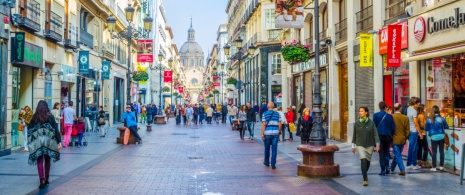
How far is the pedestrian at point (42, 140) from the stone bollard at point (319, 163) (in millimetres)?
5293

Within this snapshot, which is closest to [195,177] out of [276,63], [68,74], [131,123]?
[131,123]

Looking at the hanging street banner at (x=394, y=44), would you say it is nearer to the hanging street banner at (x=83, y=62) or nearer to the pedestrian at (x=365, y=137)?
the pedestrian at (x=365, y=137)

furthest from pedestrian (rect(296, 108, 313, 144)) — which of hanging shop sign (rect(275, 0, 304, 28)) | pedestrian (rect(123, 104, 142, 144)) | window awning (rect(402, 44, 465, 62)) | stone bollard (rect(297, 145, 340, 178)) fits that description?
stone bollard (rect(297, 145, 340, 178))

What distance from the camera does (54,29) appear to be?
22.3 m

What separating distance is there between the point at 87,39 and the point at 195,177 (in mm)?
19744

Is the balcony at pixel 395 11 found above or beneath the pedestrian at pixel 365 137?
above

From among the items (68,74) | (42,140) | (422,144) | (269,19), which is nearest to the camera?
(42,140)

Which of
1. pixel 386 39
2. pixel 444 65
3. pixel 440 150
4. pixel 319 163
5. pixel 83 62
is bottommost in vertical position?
pixel 319 163

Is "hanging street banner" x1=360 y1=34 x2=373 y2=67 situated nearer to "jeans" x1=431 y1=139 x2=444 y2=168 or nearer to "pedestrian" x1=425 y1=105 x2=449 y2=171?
"pedestrian" x1=425 y1=105 x2=449 y2=171

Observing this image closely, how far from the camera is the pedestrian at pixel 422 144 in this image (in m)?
13.0

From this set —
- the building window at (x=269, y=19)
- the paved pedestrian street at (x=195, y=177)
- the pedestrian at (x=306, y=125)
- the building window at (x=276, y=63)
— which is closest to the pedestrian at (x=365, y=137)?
the paved pedestrian street at (x=195, y=177)

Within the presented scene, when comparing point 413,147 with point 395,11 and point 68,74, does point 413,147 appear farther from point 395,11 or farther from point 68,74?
point 68,74

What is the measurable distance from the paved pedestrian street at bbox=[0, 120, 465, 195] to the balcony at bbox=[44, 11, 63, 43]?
6002mm

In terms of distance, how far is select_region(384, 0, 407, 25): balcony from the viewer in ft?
56.0
